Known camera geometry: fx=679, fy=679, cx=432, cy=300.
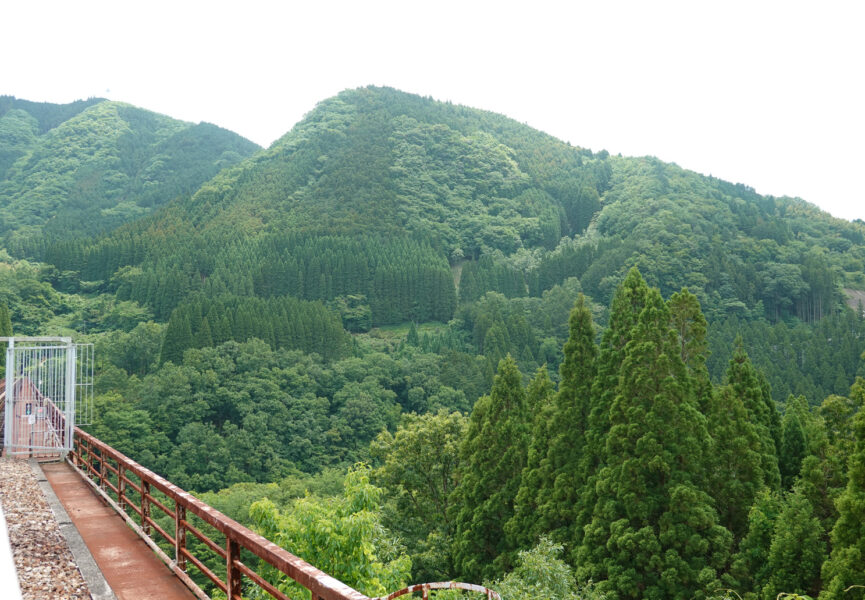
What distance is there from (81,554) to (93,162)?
554ft

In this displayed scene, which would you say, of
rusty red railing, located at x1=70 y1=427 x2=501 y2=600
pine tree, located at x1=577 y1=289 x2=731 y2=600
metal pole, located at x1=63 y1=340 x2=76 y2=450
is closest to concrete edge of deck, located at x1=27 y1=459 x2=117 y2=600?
rusty red railing, located at x1=70 y1=427 x2=501 y2=600

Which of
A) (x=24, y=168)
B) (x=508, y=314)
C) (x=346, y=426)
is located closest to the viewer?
(x=346, y=426)

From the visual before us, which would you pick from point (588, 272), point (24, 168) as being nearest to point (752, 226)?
point (588, 272)

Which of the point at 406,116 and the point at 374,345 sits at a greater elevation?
the point at 406,116

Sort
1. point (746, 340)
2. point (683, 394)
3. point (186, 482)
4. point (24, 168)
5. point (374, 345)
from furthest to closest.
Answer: point (24, 168)
point (374, 345)
point (746, 340)
point (186, 482)
point (683, 394)

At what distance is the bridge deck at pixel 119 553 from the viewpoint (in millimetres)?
5727

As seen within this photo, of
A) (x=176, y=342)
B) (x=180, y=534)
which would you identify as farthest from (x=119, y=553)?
(x=176, y=342)

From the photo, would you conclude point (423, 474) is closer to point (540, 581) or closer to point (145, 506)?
point (540, 581)

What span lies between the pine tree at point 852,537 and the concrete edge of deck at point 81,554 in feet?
39.9

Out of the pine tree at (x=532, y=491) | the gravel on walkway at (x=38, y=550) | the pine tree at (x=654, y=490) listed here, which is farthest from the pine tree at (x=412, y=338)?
the gravel on walkway at (x=38, y=550)

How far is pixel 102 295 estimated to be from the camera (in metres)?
84.6

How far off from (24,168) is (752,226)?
489ft

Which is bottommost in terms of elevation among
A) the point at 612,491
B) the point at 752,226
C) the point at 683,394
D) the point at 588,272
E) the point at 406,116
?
the point at 612,491

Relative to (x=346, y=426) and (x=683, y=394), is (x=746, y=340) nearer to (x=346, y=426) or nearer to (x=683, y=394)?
(x=346, y=426)
